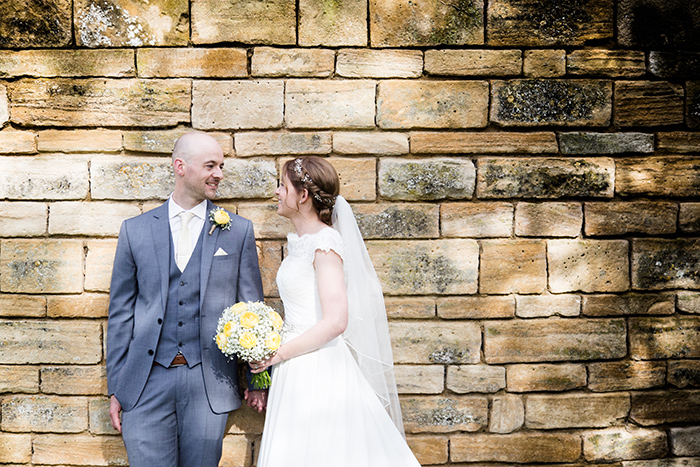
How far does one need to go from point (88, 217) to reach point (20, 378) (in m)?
1.16

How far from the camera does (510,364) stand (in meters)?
3.15

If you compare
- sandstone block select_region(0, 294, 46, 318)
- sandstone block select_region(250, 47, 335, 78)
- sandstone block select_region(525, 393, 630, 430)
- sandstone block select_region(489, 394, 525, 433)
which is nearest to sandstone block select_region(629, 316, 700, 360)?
sandstone block select_region(525, 393, 630, 430)

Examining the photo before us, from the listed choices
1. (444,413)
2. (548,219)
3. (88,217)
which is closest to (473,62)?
(548,219)

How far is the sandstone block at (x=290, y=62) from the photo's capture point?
120 inches

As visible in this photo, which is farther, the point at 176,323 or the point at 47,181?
the point at 47,181

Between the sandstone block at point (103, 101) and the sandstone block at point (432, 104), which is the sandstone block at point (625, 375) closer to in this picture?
the sandstone block at point (432, 104)

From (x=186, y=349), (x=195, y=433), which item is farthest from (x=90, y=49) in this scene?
(x=195, y=433)

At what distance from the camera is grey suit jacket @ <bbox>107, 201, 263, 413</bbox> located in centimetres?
256

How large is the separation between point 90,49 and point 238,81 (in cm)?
99

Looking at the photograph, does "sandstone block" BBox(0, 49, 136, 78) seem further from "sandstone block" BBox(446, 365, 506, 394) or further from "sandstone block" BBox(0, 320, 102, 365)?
"sandstone block" BBox(446, 365, 506, 394)

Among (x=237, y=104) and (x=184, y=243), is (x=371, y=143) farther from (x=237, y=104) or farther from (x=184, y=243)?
(x=184, y=243)

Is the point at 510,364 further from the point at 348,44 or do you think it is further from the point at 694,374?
the point at 348,44

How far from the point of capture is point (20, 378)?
3.07 meters

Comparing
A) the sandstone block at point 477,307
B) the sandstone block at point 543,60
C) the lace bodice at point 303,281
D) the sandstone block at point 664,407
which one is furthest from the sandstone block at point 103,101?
the sandstone block at point 664,407
